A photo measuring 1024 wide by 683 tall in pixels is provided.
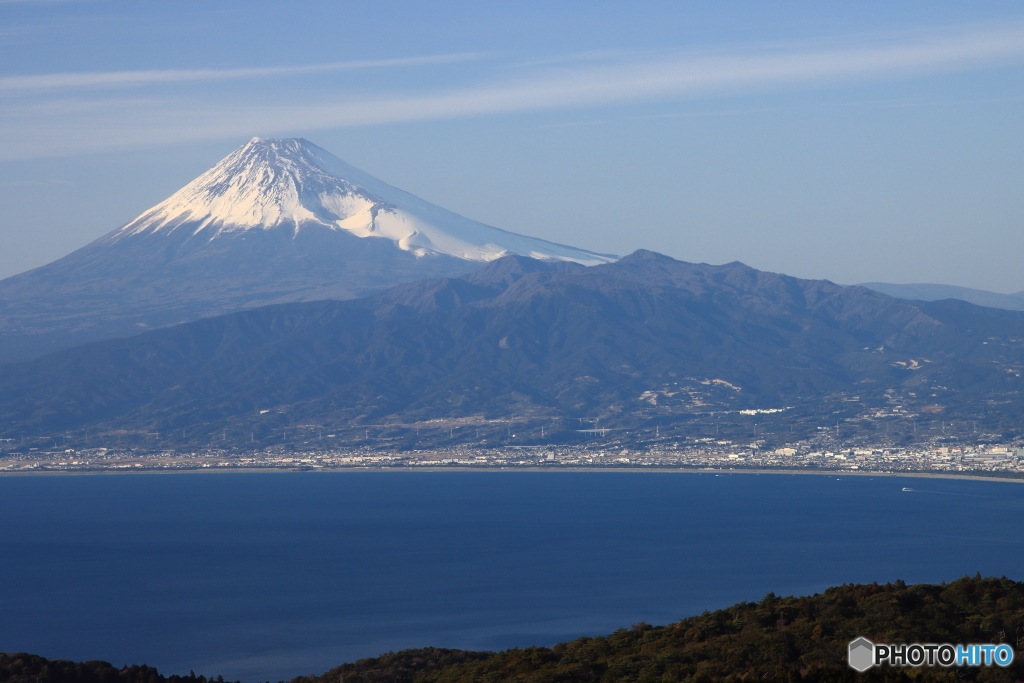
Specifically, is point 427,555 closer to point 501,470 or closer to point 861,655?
point 501,470

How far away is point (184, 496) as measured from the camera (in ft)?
492

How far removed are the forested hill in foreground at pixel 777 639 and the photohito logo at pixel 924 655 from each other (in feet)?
1.56

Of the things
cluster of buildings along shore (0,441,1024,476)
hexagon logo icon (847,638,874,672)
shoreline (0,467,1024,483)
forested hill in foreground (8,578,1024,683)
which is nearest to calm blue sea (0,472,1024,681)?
shoreline (0,467,1024,483)

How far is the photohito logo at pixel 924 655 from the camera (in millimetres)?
29141

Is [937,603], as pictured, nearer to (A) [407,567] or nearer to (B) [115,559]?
(A) [407,567]

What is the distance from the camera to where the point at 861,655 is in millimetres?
29969

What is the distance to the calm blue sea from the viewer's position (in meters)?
68.6

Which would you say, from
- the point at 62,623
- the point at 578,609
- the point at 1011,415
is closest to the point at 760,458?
the point at 1011,415

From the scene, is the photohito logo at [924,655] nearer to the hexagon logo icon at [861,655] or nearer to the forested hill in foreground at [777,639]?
the hexagon logo icon at [861,655]

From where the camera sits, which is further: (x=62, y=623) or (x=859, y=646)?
(x=62, y=623)

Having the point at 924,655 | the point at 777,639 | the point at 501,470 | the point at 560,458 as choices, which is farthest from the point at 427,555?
the point at 560,458

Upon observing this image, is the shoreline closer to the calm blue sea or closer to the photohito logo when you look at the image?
→ the calm blue sea

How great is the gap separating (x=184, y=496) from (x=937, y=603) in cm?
12558

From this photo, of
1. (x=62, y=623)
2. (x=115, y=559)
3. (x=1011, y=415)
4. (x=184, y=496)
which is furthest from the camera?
(x=1011, y=415)
